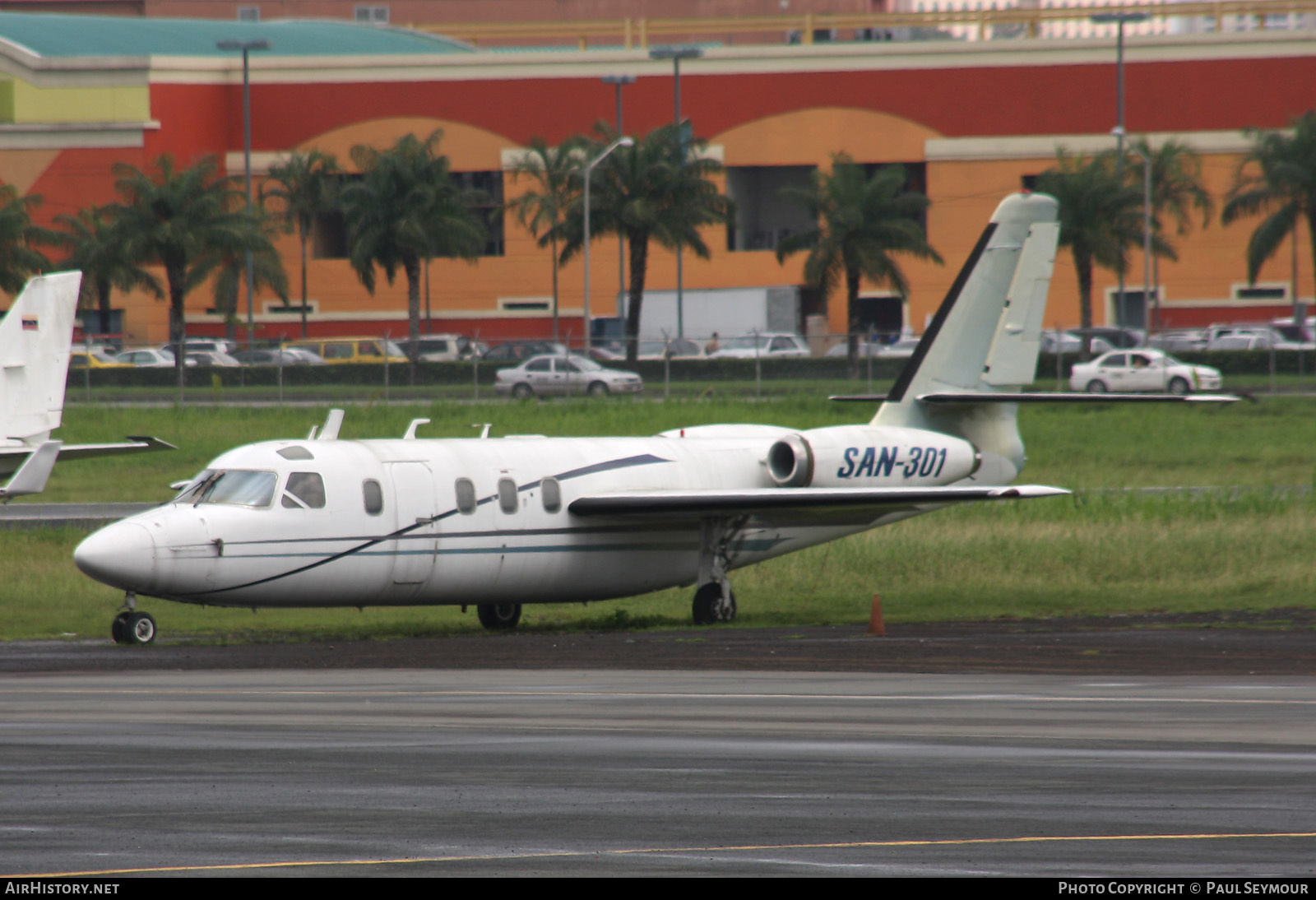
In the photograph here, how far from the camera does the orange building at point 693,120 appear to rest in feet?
297

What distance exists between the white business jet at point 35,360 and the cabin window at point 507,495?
6710mm

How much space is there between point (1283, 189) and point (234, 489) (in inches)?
2450

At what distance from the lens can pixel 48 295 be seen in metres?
27.4

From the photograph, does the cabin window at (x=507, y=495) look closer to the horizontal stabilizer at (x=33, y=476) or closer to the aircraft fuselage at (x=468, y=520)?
the aircraft fuselage at (x=468, y=520)

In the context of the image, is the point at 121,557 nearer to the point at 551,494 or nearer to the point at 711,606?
the point at 551,494

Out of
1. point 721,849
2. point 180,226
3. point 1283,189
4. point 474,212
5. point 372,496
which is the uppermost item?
point 474,212

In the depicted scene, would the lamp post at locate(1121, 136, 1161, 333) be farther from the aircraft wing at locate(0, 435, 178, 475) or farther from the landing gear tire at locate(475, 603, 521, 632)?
the aircraft wing at locate(0, 435, 178, 475)

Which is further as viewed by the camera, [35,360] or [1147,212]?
[1147,212]

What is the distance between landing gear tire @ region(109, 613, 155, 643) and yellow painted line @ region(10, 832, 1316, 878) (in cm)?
1266

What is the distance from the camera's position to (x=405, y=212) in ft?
257

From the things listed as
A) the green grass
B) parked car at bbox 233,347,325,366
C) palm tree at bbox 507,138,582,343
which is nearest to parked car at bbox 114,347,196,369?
parked car at bbox 233,347,325,366

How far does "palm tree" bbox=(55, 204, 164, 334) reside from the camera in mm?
73250

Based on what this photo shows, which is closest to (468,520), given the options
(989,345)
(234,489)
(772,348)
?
(234,489)

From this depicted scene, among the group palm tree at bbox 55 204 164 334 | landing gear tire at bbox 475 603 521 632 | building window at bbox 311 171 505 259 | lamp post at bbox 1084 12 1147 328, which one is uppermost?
lamp post at bbox 1084 12 1147 328
